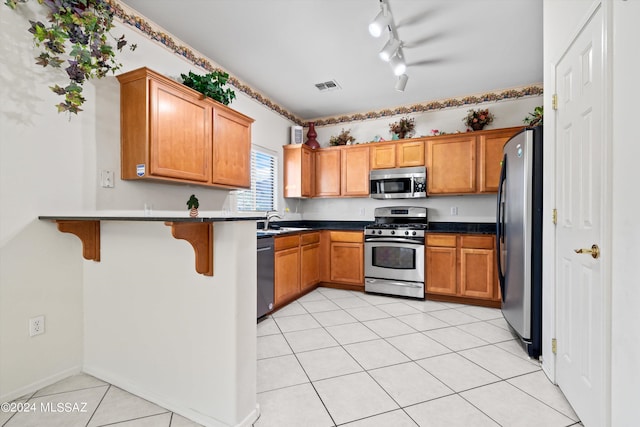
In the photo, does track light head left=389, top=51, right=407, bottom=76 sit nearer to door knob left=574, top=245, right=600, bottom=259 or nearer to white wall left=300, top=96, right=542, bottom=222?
white wall left=300, top=96, right=542, bottom=222

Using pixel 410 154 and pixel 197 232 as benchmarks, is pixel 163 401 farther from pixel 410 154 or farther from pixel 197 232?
pixel 410 154

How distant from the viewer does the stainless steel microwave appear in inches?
158

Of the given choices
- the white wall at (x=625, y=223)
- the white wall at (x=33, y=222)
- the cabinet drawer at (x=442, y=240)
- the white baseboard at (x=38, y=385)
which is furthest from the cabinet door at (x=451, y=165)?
the white baseboard at (x=38, y=385)

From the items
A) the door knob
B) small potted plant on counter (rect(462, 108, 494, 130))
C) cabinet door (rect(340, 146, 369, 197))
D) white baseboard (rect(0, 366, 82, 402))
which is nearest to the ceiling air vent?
cabinet door (rect(340, 146, 369, 197))

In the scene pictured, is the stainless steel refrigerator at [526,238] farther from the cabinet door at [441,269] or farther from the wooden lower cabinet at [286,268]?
the wooden lower cabinet at [286,268]

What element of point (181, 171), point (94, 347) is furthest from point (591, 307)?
point (94, 347)

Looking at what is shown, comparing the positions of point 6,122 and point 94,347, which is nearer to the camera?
point 6,122

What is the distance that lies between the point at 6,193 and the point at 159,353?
4.22 ft

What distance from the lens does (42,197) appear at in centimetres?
182

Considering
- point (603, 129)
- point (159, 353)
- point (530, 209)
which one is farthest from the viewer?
point (530, 209)

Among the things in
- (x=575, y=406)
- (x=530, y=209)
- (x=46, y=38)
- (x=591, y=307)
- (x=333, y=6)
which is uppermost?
(x=333, y=6)

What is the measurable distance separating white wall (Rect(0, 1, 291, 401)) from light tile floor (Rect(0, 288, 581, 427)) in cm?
23

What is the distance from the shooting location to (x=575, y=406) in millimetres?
1535

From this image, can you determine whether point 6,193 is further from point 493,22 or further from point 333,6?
point 493,22
